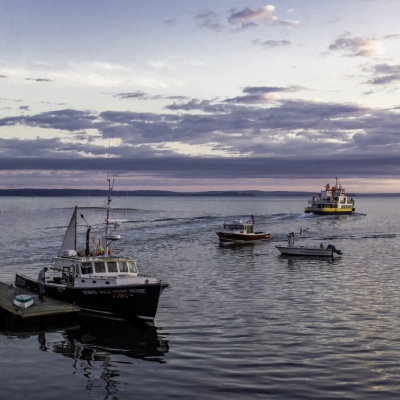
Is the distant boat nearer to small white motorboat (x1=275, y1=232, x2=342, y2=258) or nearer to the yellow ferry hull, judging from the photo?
small white motorboat (x1=275, y1=232, x2=342, y2=258)

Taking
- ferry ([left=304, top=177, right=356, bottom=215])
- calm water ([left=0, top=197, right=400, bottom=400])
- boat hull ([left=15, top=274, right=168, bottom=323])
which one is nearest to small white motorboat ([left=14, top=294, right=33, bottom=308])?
calm water ([left=0, top=197, right=400, bottom=400])

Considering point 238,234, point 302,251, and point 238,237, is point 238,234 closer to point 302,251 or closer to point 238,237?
point 238,237

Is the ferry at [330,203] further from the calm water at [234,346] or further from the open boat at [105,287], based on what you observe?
the open boat at [105,287]

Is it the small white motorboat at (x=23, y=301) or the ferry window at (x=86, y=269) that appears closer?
the small white motorboat at (x=23, y=301)

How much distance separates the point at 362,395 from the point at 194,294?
2194 centimetres

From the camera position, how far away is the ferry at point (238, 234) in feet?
277

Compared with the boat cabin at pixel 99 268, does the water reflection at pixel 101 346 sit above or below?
below

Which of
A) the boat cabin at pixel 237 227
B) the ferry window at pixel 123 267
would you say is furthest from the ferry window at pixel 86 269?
the boat cabin at pixel 237 227

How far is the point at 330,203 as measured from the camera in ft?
599

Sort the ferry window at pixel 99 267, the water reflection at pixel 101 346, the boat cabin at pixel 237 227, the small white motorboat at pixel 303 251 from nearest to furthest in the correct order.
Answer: the water reflection at pixel 101 346 → the ferry window at pixel 99 267 → the small white motorboat at pixel 303 251 → the boat cabin at pixel 237 227

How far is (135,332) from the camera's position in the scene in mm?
32406

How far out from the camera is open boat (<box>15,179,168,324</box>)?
111 ft

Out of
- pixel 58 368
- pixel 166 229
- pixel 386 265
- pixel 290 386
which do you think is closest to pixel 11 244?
pixel 166 229

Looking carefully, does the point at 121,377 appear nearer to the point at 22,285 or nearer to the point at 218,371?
the point at 218,371
